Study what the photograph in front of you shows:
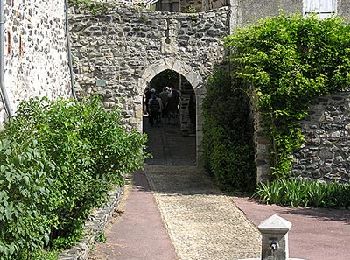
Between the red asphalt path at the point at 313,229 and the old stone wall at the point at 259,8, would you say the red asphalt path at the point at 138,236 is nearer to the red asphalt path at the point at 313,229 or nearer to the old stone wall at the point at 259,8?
the red asphalt path at the point at 313,229

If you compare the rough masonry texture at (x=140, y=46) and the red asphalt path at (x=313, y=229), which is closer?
the red asphalt path at (x=313, y=229)

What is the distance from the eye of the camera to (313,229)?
1131 cm

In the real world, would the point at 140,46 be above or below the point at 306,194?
above

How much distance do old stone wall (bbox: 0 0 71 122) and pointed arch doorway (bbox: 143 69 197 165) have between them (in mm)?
4471

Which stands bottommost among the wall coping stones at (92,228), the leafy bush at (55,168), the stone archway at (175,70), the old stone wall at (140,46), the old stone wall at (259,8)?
the wall coping stones at (92,228)

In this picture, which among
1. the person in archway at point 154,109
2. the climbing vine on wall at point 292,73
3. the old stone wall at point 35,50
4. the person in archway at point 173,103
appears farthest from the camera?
the person in archway at point 173,103

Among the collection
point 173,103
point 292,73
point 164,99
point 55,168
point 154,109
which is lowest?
point 154,109

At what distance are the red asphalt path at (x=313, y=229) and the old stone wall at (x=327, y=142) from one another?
1.00m

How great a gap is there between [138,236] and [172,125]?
1723cm

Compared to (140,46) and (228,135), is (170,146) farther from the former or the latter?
(228,135)

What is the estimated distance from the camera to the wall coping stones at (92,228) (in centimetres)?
816

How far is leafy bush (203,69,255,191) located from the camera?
48.5ft

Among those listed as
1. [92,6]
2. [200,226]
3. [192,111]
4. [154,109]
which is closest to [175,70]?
[92,6]

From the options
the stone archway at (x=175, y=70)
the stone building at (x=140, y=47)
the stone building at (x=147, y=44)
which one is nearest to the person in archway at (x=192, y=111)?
the stone building at (x=147, y=44)
